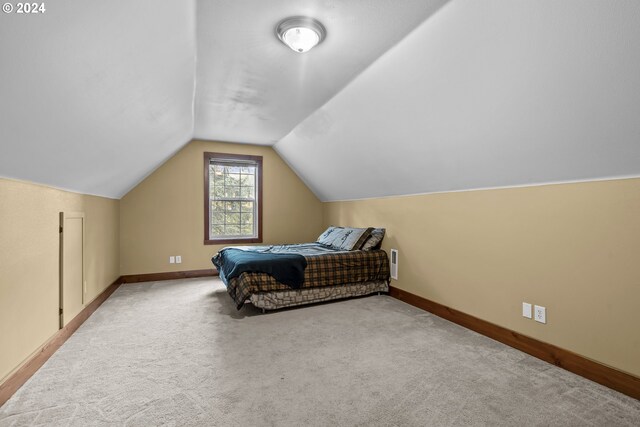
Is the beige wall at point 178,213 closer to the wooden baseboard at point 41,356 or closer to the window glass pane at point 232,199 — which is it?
the window glass pane at point 232,199

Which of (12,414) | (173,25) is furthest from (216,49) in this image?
(12,414)

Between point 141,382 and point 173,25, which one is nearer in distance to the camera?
point 173,25

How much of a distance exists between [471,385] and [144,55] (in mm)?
2828

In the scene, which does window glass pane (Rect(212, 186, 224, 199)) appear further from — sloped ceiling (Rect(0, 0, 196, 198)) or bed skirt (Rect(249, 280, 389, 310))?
bed skirt (Rect(249, 280, 389, 310))

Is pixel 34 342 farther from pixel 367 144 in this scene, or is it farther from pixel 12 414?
pixel 367 144

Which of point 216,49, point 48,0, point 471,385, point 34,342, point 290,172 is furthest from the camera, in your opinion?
point 290,172

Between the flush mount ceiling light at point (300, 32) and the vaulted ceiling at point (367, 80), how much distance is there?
70 millimetres

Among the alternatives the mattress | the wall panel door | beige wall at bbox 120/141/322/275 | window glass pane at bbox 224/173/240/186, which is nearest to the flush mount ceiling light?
the mattress

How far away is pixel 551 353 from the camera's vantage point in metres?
2.36

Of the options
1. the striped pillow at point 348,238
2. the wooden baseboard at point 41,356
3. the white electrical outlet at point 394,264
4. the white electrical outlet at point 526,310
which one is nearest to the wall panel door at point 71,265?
the wooden baseboard at point 41,356

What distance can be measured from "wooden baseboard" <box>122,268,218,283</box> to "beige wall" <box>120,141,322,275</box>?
0.07 meters

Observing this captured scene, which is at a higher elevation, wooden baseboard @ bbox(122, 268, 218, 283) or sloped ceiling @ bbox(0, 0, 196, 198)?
sloped ceiling @ bbox(0, 0, 196, 198)

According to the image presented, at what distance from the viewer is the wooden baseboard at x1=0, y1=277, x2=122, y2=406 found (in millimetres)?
1856

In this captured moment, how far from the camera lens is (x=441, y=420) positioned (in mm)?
1698
